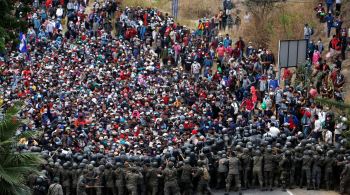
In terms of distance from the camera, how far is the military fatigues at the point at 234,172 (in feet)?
106

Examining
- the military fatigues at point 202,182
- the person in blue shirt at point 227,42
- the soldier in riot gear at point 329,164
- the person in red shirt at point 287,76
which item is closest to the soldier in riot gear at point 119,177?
the military fatigues at point 202,182

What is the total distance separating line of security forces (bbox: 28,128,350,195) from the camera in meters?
31.6

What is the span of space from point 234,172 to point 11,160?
34.9ft

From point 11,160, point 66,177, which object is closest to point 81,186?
point 66,177

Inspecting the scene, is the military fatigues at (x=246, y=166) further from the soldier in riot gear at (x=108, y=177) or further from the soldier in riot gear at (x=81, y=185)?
the soldier in riot gear at (x=81, y=185)

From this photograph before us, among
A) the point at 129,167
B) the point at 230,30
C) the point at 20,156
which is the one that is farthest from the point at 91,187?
the point at 230,30

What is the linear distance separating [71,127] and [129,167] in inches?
248

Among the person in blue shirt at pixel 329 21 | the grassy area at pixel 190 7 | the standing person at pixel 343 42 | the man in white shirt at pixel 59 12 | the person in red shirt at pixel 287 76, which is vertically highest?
the grassy area at pixel 190 7

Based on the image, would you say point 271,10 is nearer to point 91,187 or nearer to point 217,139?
point 217,139

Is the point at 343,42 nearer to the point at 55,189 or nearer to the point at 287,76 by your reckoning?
the point at 287,76

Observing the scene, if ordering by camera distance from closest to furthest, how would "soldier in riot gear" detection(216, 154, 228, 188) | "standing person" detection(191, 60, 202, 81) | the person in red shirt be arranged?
"soldier in riot gear" detection(216, 154, 228, 188) → the person in red shirt → "standing person" detection(191, 60, 202, 81)

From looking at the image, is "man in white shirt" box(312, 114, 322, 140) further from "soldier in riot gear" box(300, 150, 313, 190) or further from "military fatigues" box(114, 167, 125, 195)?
"military fatigues" box(114, 167, 125, 195)

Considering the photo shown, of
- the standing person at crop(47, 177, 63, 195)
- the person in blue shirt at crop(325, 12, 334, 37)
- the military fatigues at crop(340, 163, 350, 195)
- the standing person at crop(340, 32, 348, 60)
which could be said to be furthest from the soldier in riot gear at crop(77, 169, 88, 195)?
the person in blue shirt at crop(325, 12, 334, 37)

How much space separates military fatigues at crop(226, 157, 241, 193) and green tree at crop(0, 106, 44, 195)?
977cm
